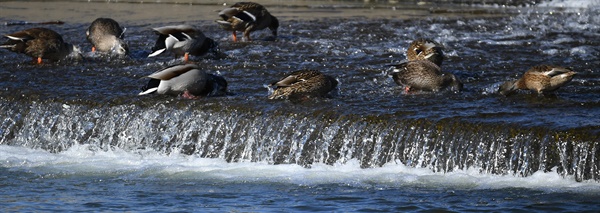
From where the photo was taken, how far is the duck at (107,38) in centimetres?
1333

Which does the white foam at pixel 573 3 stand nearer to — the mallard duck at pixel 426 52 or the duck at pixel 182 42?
the mallard duck at pixel 426 52

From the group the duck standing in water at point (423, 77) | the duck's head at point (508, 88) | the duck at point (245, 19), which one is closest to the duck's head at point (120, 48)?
the duck at point (245, 19)

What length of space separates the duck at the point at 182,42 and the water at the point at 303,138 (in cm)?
19

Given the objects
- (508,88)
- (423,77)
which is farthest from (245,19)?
(508,88)

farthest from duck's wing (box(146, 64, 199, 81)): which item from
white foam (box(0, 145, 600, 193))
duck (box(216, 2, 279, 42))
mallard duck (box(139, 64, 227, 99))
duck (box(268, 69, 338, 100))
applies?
duck (box(216, 2, 279, 42))

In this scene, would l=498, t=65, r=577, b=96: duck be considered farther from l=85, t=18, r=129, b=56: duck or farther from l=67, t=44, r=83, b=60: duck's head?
l=67, t=44, r=83, b=60: duck's head

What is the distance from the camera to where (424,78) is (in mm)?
10500

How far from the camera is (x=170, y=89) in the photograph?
10.5 metres

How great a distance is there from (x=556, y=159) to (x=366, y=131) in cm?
162

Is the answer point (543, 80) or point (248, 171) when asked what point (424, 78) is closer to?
point (543, 80)

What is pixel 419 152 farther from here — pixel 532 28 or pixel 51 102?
pixel 532 28

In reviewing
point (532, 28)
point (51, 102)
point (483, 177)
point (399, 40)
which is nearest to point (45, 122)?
point (51, 102)

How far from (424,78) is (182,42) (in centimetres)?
345

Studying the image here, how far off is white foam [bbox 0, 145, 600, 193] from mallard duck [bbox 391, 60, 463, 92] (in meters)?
1.53
